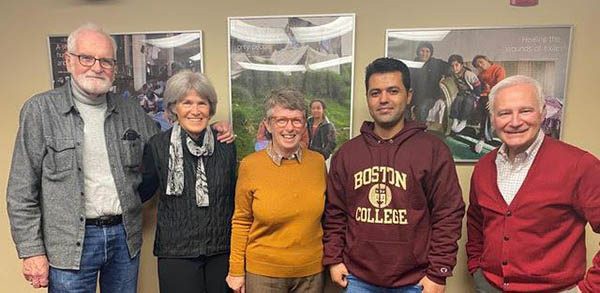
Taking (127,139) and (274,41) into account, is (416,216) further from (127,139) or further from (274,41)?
(127,139)

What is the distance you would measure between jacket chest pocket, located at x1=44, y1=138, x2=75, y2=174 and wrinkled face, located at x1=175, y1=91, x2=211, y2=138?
43 cm

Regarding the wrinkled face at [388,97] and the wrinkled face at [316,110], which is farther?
the wrinkled face at [316,110]

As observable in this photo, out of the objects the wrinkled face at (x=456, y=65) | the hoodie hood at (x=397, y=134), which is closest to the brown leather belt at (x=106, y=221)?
the hoodie hood at (x=397, y=134)

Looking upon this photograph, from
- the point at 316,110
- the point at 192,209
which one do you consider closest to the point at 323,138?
the point at 316,110

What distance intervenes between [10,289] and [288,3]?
221 cm

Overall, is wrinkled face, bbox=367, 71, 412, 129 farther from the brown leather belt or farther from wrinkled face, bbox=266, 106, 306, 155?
the brown leather belt

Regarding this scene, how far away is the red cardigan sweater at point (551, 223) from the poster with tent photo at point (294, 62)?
0.82 m

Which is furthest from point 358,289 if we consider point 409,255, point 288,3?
point 288,3

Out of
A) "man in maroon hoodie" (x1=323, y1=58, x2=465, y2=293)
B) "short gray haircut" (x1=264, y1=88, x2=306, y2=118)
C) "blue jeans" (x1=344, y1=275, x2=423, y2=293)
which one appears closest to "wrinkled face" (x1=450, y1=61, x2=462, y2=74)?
"man in maroon hoodie" (x1=323, y1=58, x2=465, y2=293)

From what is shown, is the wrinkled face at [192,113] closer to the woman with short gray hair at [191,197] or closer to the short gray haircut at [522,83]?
the woman with short gray hair at [191,197]

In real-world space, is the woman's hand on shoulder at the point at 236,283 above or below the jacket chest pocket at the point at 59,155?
below

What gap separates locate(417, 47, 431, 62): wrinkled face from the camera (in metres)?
1.83

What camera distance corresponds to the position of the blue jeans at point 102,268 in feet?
5.17

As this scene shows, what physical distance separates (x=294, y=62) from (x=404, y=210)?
2.86ft
